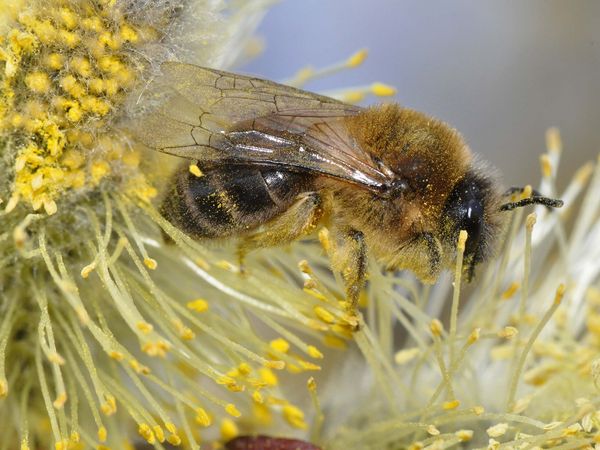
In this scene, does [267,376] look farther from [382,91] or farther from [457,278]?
[382,91]

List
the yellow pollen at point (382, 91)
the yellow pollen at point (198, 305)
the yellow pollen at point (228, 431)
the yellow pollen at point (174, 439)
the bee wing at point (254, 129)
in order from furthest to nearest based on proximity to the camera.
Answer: the yellow pollen at point (382, 91) < the yellow pollen at point (228, 431) < the yellow pollen at point (198, 305) < the yellow pollen at point (174, 439) < the bee wing at point (254, 129)

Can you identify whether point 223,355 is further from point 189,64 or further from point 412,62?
point 412,62

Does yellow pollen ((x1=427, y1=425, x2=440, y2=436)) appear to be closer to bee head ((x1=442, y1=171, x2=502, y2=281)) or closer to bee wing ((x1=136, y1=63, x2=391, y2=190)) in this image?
bee head ((x1=442, y1=171, x2=502, y2=281))

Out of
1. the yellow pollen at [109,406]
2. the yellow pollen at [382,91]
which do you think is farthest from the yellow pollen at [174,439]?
the yellow pollen at [382,91]

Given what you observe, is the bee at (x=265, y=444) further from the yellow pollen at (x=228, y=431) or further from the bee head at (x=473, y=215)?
the bee head at (x=473, y=215)

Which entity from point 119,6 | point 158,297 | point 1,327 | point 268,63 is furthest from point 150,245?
point 268,63
